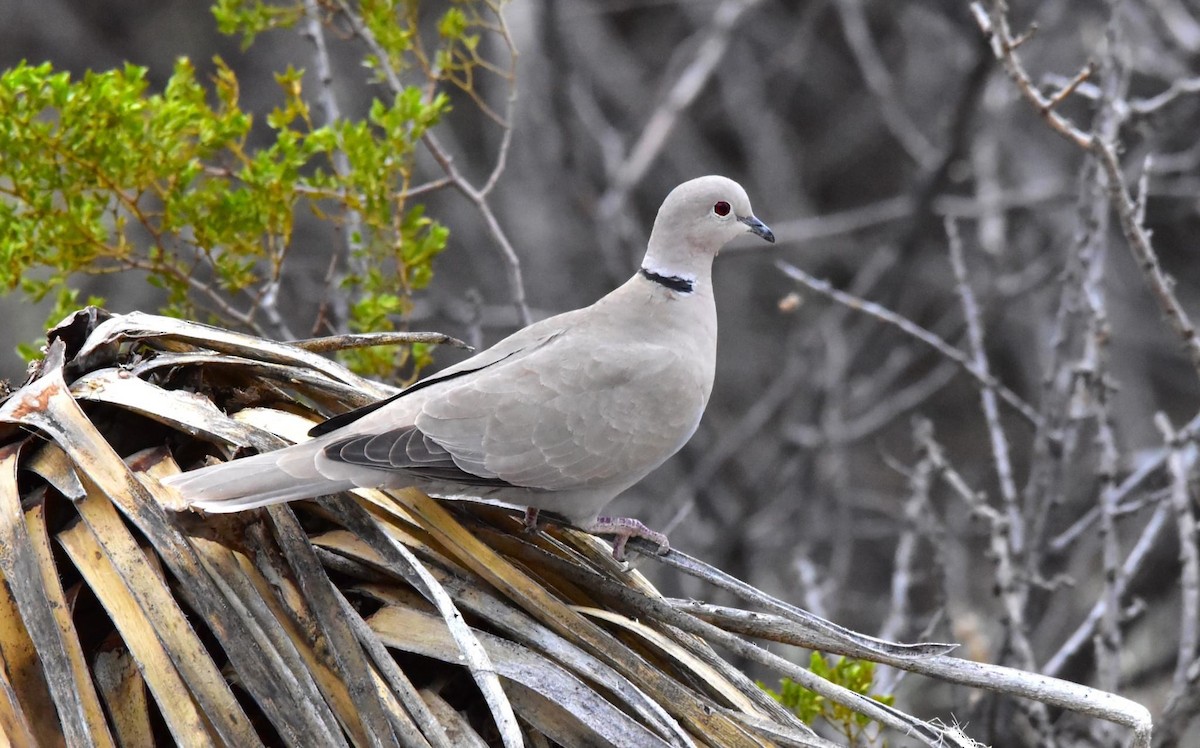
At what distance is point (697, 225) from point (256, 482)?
1636 mm

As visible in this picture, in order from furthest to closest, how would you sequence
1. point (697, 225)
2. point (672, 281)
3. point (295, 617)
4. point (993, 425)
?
point (993, 425), point (697, 225), point (672, 281), point (295, 617)

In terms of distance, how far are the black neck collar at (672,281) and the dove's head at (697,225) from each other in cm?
3

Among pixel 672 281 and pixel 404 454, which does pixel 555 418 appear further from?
pixel 672 281

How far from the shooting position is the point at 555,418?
112 inches

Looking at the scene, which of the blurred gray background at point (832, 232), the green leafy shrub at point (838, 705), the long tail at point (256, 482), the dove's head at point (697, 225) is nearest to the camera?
the long tail at point (256, 482)

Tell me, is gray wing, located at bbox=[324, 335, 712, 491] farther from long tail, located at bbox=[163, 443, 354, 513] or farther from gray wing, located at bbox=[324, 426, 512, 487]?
long tail, located at bbox=[163, 443, 354, 513]

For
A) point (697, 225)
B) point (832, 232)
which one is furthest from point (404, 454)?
point (832, 232)

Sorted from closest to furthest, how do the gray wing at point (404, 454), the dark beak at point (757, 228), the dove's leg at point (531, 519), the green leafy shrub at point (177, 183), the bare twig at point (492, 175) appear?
the gray wing at point (404, 454) < the dove's leg at point (531, 519) < the green leafy shrub at point (177, 183) < the dark beak at point (757, 228) < the bare twig at point (492, 175)

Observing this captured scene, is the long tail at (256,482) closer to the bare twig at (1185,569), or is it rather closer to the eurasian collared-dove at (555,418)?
the eurasian collared-dove at (555,418)

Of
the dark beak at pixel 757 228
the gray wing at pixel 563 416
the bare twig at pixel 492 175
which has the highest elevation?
the bare twig at pixel 492 175

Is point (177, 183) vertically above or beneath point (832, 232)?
above

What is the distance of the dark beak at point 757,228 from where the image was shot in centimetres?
356

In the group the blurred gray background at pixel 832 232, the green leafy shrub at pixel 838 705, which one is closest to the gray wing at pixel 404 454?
the green leafy shrub at pixel 838 705

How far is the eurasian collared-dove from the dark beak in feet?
0.66
